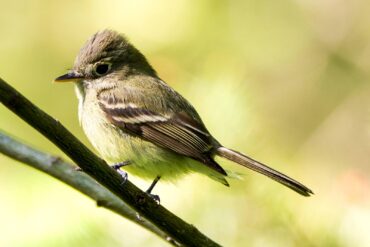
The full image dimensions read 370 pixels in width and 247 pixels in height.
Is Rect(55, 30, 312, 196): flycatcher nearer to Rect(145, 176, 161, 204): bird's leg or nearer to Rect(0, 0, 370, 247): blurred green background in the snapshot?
Rect(145, 176, 161, 204): bird's leg

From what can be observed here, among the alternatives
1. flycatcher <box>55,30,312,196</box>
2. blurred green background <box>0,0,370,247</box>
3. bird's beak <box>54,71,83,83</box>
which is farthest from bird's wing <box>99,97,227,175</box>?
blurred green background <box>0,0,370,247</box>

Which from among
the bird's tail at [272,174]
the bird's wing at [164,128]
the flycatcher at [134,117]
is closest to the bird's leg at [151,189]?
the flycatcher at [134,117]

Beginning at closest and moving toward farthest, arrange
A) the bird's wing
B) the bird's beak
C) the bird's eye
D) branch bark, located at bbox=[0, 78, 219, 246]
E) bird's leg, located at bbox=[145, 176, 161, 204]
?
branch bark, located at bbox=[0, 78, 219, 246], bird's leg, located at bbox=[145, 176, 161, 204], the bird's wing, the bird's beak, the bird's eye

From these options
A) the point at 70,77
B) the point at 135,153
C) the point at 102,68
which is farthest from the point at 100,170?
the point at 102,68

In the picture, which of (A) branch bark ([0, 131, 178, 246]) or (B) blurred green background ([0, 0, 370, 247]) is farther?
(B) blurred green background ([0, 0, 370, 247])

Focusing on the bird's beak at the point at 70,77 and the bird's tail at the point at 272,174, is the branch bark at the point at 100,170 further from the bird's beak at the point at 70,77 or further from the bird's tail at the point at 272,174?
the bird's beak at the point at 70,77

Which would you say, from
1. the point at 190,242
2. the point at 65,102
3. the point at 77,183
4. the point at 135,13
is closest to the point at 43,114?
the point at 77,183

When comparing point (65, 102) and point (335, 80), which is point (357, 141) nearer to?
point (335, 80)

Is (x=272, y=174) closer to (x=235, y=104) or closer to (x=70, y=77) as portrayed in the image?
(x=235, y=104)
